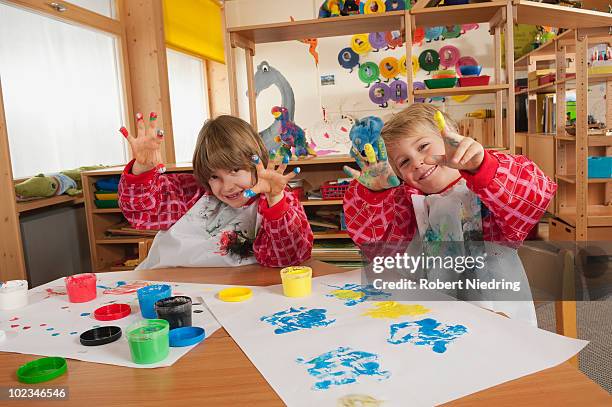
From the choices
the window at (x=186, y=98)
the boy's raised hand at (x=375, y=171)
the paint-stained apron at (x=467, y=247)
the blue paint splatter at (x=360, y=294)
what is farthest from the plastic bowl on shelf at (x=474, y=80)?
the window at (x=186, y=98)

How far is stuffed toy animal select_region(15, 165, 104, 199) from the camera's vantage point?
2.69 meters

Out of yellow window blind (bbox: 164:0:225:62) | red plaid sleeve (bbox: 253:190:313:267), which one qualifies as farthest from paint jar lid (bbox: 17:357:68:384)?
yellow window blind (bbox: 164:0:225:62)

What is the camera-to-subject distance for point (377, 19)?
2676 mm

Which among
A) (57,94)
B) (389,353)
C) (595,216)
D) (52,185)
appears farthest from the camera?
(595,216)

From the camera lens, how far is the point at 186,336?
91cm

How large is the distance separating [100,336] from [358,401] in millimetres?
510

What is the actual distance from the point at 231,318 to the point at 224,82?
4742mm

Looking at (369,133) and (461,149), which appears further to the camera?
(369,133)

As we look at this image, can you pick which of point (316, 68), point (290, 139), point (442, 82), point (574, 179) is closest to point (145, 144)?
point (290, 139)

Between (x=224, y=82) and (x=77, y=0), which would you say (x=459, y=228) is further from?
(x=224, y=82)

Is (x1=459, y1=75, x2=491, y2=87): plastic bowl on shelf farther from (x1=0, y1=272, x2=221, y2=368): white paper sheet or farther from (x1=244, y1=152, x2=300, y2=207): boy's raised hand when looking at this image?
(x1=0, y1=272, x2=221, y2=368): white paper sheet

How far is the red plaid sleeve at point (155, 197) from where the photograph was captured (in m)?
1.62

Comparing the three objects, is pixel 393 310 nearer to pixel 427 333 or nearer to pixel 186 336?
pixel 427 333

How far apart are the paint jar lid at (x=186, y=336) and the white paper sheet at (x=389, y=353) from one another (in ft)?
0.18
